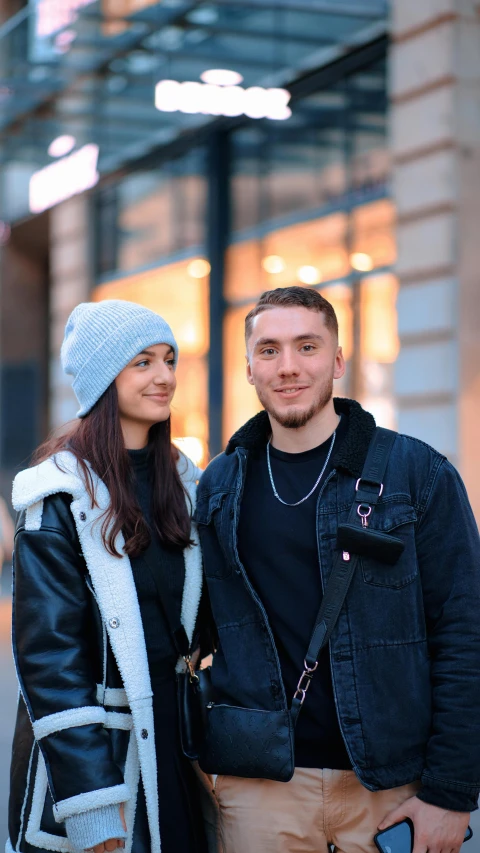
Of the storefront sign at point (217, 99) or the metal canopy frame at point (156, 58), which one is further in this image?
the storefront sign at point (217, 99)

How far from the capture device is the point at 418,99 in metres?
8.84

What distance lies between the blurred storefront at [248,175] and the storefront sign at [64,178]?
31mm

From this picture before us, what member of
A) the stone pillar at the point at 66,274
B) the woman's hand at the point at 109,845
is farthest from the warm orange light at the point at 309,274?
the woman's hand at the point at 109,845

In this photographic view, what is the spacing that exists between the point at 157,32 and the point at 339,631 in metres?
9.15

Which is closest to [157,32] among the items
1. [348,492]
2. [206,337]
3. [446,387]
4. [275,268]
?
[275,268]

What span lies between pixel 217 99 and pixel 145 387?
8049 millimetres

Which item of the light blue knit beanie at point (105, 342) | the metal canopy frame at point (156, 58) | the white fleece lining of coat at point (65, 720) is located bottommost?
the white fleece lining of coat at point (65, 720)

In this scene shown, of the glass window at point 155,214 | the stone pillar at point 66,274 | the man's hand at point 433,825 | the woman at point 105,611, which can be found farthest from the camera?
the stone pillar at point 66,274

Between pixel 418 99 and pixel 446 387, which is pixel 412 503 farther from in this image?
pixel 418 99

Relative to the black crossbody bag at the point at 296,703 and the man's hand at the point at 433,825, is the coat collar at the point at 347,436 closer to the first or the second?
the black crossbody bag at the point at 296,703

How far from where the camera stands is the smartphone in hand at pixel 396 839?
2777mm

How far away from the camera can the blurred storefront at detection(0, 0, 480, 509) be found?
28.7ft

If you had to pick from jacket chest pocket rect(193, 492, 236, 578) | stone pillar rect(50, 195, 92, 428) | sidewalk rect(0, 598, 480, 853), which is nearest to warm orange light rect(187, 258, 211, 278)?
stone pillar rect(50, 195, 92, 428)

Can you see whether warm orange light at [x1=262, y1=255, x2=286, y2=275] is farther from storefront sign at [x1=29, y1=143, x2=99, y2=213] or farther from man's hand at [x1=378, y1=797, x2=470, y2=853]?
man's hand at [x1=378, y1=797, x2=470, y2=853]
